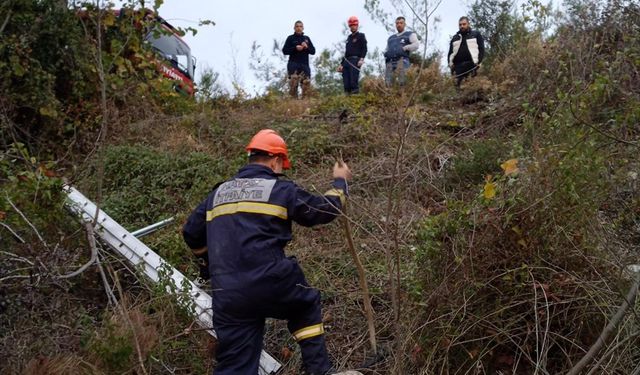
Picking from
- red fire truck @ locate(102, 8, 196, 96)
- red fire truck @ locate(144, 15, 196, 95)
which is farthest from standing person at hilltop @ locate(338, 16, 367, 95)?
red fire truck @ locate(144, 15, 196, 95)

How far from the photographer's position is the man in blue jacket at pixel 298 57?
12.1m

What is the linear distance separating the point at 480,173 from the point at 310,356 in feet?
11.2

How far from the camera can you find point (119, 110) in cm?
998

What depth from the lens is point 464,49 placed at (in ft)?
35.4

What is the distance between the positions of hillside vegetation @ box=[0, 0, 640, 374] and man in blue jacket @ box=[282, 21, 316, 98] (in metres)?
3.26

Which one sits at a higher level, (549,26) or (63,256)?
(549,26)

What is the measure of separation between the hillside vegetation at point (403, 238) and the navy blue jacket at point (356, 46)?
291 cm

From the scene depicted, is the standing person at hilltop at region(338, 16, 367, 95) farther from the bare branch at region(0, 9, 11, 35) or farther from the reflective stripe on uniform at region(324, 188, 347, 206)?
the reflective stripe on uniform at region(324, 188, 347, 206)

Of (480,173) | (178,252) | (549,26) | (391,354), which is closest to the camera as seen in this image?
(391,354)

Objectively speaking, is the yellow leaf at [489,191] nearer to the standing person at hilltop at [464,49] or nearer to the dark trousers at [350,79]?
the standing person at hilltop at [464,49]

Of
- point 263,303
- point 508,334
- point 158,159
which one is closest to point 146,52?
point 158,159

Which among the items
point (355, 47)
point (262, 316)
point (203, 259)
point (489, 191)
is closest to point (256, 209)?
point (262, 316)

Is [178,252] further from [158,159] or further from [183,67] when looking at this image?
[183,67]

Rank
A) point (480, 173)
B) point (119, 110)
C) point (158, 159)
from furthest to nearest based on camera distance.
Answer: point (119, 110), point (158, 159), point (480, 173)
